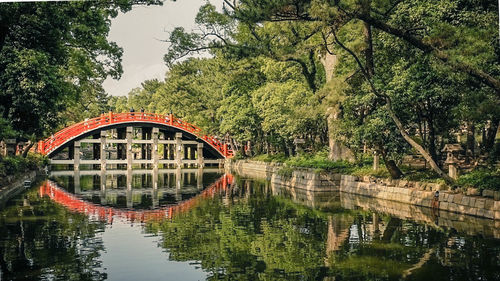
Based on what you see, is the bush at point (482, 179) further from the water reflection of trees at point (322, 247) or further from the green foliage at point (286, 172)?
the green foliage at point (286, 172)

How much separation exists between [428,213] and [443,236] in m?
3.42

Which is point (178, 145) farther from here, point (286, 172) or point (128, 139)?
point (286, 172)

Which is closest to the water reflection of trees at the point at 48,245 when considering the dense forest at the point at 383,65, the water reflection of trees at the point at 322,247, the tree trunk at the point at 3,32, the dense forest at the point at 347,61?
the water reflection of trees at the point at 322,247

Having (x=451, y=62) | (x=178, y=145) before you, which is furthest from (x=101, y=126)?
(x=451, y=62)

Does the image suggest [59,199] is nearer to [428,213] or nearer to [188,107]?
[428,213]

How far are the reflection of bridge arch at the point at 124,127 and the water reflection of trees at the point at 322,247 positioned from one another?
24.8m

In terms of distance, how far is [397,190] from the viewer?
16438 millimetres

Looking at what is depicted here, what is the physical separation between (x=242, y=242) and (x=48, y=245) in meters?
3.83

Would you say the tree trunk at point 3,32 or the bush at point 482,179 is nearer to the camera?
the bush at point 482,179

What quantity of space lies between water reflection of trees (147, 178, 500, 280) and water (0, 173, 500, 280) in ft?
0.07

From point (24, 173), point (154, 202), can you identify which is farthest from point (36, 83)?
point (24, 173)

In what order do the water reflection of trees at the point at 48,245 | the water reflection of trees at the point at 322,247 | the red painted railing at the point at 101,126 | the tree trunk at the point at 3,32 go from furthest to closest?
the red painted railing at the point at 101,126
the tree trunk at the point at 3,32
the water reflection of trees at the point at 322,247
the water reflection of trees at the point at 48,245

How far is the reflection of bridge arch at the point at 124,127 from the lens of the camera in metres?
36.2

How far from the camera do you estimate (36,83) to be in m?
17.3
